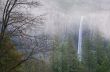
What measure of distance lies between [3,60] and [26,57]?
1.44m

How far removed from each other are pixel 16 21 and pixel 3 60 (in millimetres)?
2219

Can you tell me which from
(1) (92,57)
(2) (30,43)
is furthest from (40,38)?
(1) (92,57)

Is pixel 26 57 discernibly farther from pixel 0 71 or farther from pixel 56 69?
pixel 56 69

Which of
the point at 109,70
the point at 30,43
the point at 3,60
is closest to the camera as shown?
the point at 30,43

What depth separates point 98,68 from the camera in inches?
2254

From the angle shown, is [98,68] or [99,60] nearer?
[98,68]

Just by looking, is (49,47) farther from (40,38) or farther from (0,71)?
(0,71)

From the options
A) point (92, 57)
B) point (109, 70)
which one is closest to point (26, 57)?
point (109, 70)

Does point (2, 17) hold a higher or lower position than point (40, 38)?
higher

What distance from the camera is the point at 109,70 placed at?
5503 cm

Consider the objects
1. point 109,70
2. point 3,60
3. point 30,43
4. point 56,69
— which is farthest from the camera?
point 56,69

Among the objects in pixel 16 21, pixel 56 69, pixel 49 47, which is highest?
pixel 16 21

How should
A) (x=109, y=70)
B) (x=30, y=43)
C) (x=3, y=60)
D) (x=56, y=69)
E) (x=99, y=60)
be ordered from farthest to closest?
(x=99, y=60) → (x=56, y=69) → (x=109, y=70) → (x=3, y=60) → (x=30, y=43)

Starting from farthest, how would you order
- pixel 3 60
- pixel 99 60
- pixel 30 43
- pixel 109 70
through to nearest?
pixel 99 60 < pixel 109 70 < pixel 3 60 < pixel 30 43
